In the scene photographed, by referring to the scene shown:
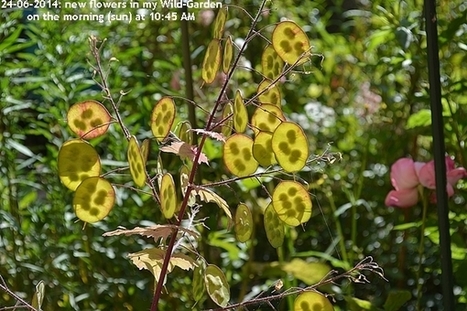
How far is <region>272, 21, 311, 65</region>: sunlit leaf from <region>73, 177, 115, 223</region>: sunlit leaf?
183 mm

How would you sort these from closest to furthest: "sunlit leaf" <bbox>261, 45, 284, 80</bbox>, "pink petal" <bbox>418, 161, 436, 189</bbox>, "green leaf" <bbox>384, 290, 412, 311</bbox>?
"sunlit leaf" <bbox>261, 45, 284, 80</bbox> < "green leaf" <bbox>384, 290, 412, 311</bbox> < "pink petal" <bbox>418, 161, 436, 189</bbox>

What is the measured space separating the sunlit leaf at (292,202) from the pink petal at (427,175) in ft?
1.83

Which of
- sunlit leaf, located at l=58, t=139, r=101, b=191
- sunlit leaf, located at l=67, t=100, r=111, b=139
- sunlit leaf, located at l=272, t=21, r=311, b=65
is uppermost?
sunlit leaf, located at l=272, t=21, r=311, b=65

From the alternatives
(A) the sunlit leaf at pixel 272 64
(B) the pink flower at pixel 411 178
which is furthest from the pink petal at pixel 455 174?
(A) the sunlit leaf at pixel 272 64

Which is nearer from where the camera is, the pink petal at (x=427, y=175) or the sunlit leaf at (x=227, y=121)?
the sunlit leaf at (x=227, y=121)

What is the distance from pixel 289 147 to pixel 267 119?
0.22 feet

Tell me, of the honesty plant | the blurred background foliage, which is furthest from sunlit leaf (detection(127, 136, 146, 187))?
the blurred background foliage

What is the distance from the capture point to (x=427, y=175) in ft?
3.99

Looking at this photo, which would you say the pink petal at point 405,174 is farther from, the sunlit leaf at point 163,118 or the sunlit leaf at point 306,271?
the sunlit leaf at point 163,118

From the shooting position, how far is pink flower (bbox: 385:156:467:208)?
1.22 m

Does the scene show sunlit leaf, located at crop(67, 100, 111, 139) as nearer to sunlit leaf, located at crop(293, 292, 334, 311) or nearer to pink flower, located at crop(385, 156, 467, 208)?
sunlit leaf, located at crop(293, 292, 334, 311)

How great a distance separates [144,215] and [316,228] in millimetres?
478

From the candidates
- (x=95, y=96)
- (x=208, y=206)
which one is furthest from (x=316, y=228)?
(x=95, y=96)

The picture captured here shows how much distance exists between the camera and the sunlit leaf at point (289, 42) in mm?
712
